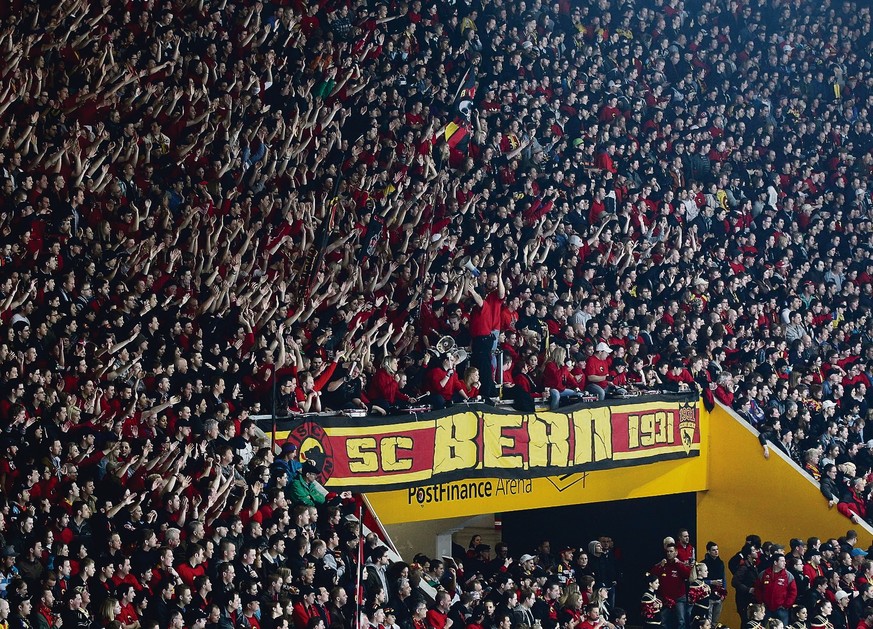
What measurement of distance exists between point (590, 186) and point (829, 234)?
438 centimetres

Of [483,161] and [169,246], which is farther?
[483,161]

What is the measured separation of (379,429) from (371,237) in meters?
3.08

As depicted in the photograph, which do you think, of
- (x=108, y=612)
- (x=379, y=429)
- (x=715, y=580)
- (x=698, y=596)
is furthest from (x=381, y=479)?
(x=108, y=612)

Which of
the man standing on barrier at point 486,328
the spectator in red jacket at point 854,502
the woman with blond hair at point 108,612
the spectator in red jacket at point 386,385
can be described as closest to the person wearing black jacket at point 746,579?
the spectator in red jacket at point 854,502

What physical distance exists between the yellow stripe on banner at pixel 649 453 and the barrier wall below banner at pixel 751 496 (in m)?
0.45

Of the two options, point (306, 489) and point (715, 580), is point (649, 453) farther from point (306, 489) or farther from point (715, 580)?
point (306, 489)

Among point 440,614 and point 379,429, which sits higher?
point 379,429

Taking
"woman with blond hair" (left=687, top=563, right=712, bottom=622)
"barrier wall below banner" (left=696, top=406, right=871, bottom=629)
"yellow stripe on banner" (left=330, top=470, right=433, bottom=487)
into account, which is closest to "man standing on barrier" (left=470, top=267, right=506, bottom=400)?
"yellow stripe on banner" (left=330, top=470, right=433, bottom=487)

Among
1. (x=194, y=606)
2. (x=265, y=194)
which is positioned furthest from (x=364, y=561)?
(x=265, y=194)

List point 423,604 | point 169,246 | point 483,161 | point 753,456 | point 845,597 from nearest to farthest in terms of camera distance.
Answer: point 423,604
point 169,246
point 845,597
point 753,456
point 483,161

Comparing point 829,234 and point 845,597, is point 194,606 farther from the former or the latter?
point 829,234

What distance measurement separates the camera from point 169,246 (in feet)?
46.8

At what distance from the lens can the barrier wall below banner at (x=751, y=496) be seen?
17359mm

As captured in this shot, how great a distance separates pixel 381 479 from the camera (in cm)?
1475
